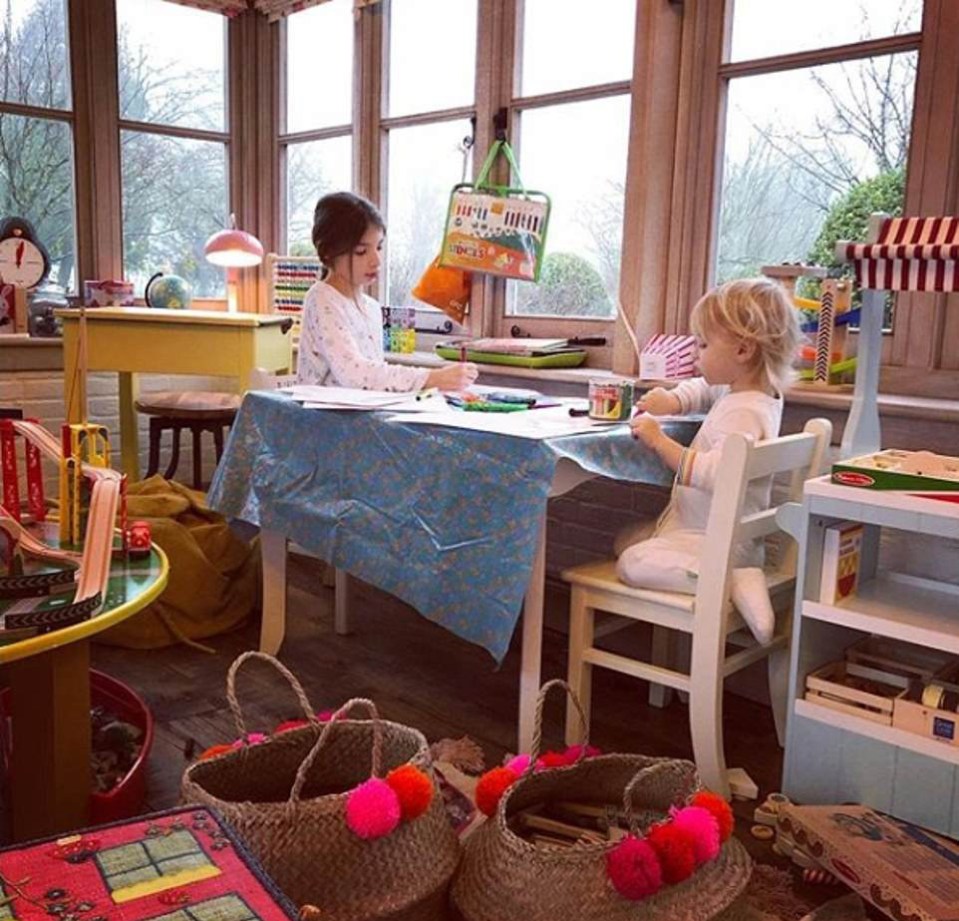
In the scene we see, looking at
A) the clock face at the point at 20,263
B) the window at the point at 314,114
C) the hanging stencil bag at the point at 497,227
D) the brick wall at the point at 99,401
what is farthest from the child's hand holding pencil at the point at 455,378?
the clock face at the point at 20,263

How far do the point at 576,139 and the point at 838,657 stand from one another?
196cm

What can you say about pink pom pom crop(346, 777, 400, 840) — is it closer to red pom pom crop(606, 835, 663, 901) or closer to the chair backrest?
red pom pom crop(606, 835, 663, 901)

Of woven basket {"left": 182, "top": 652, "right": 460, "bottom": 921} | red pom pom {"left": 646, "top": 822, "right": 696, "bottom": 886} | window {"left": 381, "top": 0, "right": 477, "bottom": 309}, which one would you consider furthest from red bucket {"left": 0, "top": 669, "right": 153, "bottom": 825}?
window {"left": 381, "top": 0, "right": 477, "bottom": 309}

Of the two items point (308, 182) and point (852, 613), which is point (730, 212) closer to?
point (852, 613)

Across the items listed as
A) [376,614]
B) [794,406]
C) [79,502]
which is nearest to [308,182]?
[376,614]

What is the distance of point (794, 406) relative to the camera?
7.83 feet

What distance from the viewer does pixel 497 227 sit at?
10.9 feet

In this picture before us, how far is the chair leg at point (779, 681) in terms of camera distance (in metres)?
2.08

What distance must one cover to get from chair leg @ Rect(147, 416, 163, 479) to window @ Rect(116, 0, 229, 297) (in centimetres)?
69

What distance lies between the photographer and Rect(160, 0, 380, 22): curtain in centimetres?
413

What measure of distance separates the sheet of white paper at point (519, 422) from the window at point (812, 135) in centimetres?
90

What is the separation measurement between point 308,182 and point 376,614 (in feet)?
6.89

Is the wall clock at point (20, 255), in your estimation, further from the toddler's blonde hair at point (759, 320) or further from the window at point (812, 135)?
the toddler's blonde hair at point (759, 320)

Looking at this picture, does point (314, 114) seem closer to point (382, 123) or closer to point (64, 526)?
point (382, 123)
